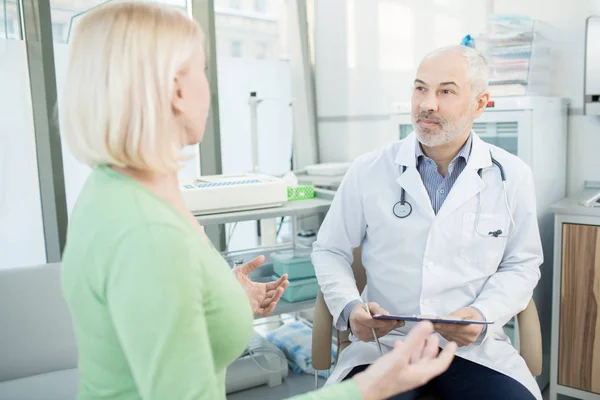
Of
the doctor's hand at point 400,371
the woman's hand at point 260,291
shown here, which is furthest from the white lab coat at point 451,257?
the doctor's hand at point 400,371

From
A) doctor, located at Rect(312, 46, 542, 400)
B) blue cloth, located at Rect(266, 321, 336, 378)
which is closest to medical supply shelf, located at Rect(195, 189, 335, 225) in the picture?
doctor, located at Rect(312, 46, 542, 400)

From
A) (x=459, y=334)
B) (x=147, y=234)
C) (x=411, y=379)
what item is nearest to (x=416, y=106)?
(x=459, y=334)

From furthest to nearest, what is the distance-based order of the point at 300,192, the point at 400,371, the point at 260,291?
the point at 300,192, the point at 260,291, the point at 400,371

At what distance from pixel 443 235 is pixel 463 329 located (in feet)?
0.97

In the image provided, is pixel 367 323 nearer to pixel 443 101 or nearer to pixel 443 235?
pixel 443 235

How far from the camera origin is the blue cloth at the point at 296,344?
8.87 feet

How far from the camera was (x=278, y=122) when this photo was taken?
3.73 meters

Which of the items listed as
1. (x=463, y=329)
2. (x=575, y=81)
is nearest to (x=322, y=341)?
(x=463, y=329)

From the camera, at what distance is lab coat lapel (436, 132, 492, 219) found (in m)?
1.63

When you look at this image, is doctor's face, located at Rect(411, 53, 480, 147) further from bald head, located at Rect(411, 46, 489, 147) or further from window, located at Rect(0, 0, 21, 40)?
window, located at Rect(0, 0, 21, 40)

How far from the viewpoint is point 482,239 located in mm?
1632

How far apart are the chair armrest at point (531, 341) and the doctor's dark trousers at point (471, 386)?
115mm

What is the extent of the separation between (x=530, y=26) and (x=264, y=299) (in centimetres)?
175

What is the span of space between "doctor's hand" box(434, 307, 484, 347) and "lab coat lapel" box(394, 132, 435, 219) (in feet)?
0.98
